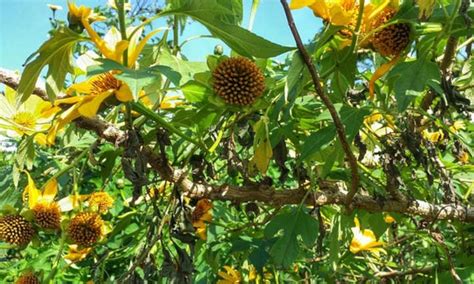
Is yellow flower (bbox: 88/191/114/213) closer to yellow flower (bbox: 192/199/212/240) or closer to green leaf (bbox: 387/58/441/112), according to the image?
yellow flower (bbox: 192/199/212/240)

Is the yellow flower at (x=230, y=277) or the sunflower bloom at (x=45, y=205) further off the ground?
the yellow flower at (x=230, y=277)

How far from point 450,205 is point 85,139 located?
0.67 m

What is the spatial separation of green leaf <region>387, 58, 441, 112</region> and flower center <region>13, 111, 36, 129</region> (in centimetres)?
58

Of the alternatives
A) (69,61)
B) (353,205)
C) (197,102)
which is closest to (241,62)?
(197,102)

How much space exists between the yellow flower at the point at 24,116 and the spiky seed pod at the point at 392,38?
1.70 feet

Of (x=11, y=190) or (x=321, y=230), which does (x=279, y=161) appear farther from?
(x=11, y=190)

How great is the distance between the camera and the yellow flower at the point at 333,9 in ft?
2.23

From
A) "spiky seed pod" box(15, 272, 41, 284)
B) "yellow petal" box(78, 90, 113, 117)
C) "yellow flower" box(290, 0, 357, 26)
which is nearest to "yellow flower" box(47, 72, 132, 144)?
"yellow petal" box(78, 90, 113, 117)

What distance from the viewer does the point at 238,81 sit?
2.49 ft

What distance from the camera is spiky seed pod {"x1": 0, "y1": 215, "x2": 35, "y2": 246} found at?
1.05 meters

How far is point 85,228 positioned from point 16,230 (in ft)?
0.39

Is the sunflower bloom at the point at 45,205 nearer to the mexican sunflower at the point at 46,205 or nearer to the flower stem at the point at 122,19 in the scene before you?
the mexican sunflower at the point at 46,205

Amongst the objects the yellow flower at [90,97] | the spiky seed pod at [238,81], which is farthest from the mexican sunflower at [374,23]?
the yellow flower at [90,97]

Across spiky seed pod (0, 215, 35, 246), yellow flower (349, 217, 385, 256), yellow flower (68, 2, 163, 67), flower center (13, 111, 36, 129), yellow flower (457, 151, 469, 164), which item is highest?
yellow flower (457, 151, 469, 164)
